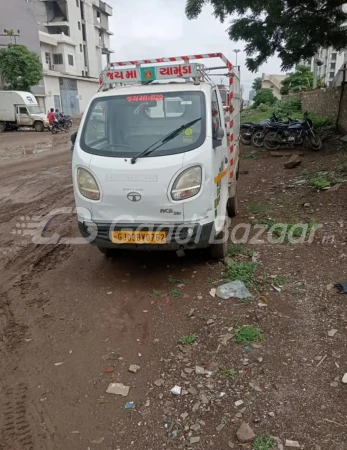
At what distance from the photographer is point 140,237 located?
13.3 feet

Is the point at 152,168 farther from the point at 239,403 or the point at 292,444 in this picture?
the point at 292,444

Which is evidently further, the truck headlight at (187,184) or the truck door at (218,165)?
the truck door at (218,165)

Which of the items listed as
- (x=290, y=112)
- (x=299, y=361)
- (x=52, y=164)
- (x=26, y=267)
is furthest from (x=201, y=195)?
(x=290, y=112)

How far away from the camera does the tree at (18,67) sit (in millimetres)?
30547

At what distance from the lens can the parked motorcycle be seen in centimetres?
1151

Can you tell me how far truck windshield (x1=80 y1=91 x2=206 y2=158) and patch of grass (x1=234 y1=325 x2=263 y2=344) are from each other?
201 centimetres

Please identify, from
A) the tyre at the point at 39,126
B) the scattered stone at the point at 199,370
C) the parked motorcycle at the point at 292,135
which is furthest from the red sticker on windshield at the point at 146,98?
the tyre at the point at 39,126

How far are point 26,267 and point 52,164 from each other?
28.9ft

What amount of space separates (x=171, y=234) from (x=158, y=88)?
1.78 m

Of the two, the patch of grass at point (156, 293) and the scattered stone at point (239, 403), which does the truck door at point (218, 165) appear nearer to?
the patch of grass at point (156, 293)

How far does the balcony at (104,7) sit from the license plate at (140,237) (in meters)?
62.8

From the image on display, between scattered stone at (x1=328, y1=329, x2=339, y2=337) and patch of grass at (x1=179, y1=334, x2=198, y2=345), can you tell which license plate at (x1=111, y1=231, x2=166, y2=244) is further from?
scattered stone at (x1=328, y1=329, x2=339, y2=337)

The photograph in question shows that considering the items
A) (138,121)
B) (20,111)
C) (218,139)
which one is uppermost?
(138,121)

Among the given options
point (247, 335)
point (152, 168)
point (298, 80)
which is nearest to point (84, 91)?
point (298, 80)
